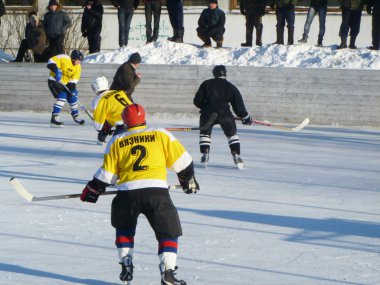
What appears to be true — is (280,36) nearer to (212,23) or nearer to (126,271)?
(212,23)

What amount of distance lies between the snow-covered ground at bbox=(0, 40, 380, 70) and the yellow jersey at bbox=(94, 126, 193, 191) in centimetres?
1119

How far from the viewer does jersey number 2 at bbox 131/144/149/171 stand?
574 cm

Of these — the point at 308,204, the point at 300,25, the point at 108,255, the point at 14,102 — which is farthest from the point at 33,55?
the point at 108,255

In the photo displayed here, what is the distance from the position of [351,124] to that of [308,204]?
7448 mm

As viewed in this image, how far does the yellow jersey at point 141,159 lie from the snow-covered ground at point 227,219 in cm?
73

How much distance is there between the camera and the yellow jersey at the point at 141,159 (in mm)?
5742

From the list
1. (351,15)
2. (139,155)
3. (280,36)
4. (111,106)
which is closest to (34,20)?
(280,36)

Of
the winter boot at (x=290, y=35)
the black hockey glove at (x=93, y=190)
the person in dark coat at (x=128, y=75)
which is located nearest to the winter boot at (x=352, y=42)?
the winter boot at (x=290, y=35)

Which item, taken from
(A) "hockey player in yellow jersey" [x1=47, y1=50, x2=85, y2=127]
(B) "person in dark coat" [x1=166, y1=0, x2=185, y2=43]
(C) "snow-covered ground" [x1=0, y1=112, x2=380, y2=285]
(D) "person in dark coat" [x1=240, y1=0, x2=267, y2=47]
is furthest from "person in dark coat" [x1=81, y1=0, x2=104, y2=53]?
(C) "snow-covered ground" [x1=0, y1=112, x2=380, y2=285]

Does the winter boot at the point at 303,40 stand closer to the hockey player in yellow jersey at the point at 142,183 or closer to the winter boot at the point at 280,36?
the winter boot at the point at 280,36

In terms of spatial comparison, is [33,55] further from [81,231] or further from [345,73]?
[81,231]

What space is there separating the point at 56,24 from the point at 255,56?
12.1ft

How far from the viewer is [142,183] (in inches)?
226

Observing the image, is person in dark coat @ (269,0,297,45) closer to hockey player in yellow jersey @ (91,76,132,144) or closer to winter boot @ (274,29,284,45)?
winter boot @ (274,29,284,45)
